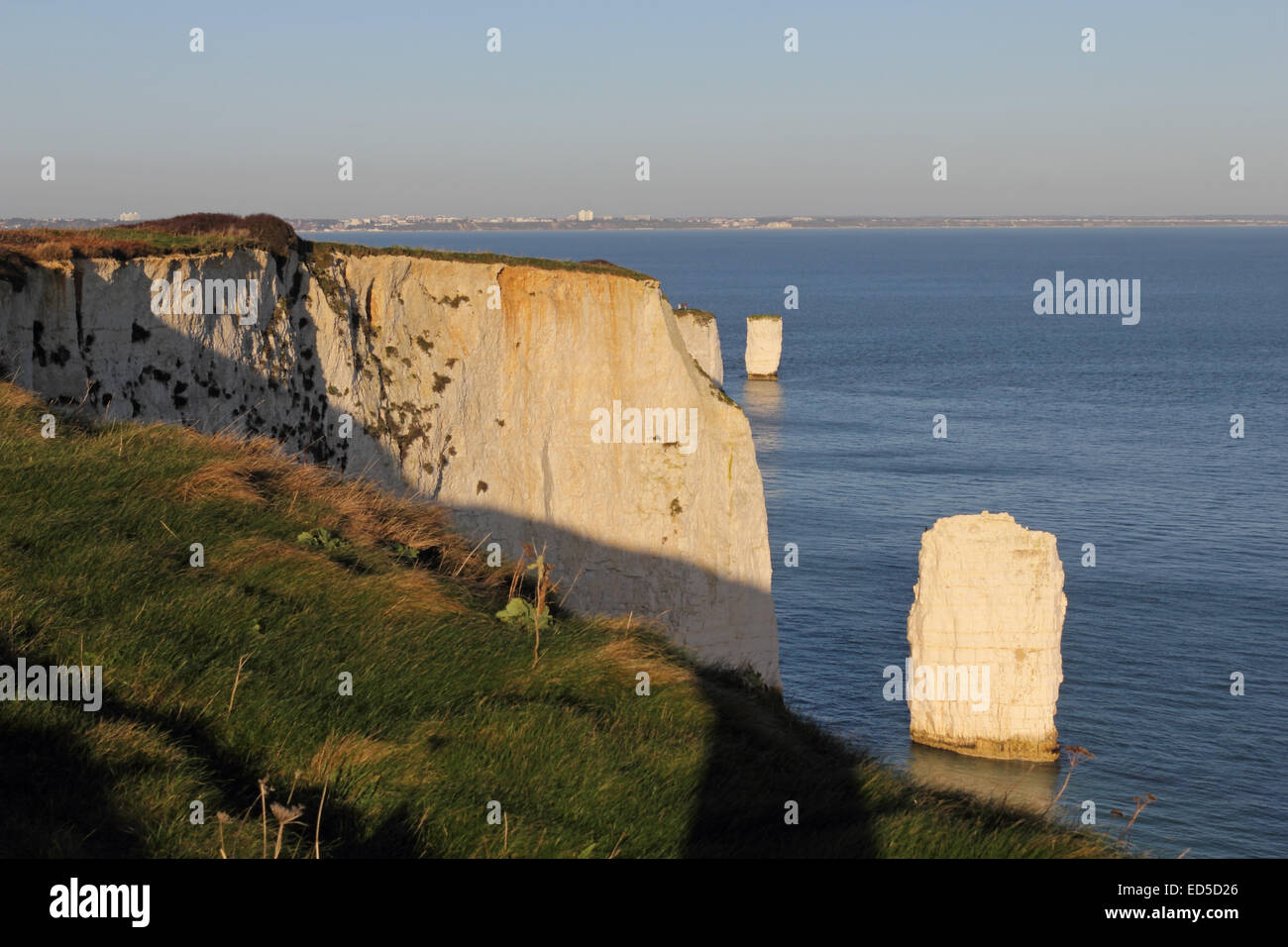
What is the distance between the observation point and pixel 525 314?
3092cm

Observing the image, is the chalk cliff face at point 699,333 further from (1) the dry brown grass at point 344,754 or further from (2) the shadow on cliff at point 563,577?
(1) the dry brown grass at point 344,754

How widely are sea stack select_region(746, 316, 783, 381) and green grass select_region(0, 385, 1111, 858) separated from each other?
96.1 m

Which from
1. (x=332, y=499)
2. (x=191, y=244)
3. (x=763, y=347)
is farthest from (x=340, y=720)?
(x=763, y=347)

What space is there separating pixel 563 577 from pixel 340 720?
21.0 meters

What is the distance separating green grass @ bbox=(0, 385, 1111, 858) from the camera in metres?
6.15

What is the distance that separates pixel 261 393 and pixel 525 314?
767 cm

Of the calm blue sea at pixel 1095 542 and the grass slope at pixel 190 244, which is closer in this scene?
the grass slope at pixel 190 244

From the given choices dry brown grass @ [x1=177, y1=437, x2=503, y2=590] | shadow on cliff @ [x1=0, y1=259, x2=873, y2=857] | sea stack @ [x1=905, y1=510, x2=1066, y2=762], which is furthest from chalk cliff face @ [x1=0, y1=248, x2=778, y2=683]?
dry brown grass @ [x1=177, y1=437, x2=503, y2=590]

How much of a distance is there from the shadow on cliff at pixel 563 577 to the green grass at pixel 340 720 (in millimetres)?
34

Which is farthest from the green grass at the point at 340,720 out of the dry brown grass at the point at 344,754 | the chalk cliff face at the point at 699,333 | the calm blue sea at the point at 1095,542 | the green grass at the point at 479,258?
the chalk cliff face at the point at 699,333

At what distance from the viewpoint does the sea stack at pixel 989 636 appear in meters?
32.6

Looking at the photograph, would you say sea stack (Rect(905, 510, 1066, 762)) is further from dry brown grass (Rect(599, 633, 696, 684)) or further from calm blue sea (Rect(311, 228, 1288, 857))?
dry brown grass (Rect(599, 633, 696, 684))
